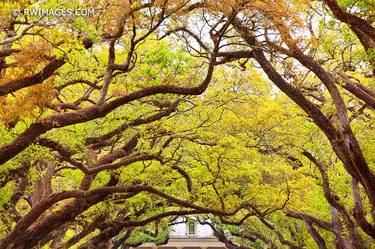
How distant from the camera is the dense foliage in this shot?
31.2 feet

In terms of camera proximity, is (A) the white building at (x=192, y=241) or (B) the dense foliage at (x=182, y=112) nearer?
(B) the dense foliage at (x=182, y=112)

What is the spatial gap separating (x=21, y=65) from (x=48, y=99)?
90cm

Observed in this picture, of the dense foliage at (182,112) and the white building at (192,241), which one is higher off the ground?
the white building at (192,241)

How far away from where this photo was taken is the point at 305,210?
20.5 metres

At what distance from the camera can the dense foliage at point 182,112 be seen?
9516 millimetres

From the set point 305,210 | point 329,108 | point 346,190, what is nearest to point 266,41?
point 329,108

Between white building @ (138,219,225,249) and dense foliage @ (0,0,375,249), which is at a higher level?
white building @ (138,219,225,249)

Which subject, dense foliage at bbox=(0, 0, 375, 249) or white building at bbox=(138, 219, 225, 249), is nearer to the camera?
dense foliage at bbox=(0, 0, 375, 249)

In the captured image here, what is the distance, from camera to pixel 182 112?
45.0ft

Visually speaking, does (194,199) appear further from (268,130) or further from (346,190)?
(346,190)

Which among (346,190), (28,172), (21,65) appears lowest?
(21,65)

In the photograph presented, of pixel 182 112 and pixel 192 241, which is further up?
pixel 192 241

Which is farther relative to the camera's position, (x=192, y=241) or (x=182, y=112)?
(x=192, y=241)

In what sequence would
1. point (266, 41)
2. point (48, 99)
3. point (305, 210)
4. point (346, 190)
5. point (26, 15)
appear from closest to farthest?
point (26, 15)
point (48, 99)
point (266, 41)
point (346, 190)
point (305, 210)
